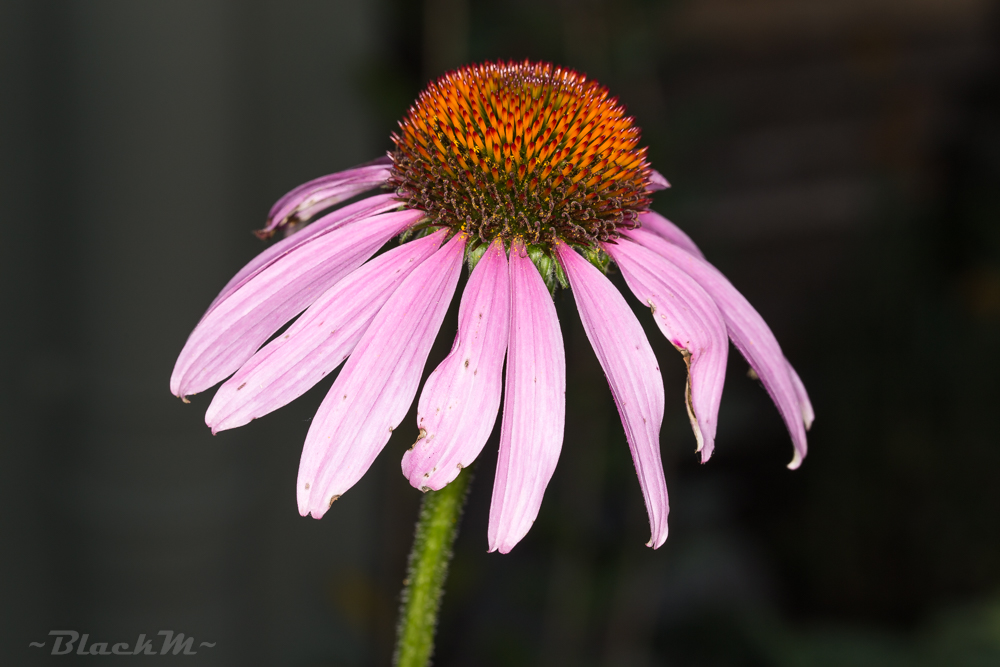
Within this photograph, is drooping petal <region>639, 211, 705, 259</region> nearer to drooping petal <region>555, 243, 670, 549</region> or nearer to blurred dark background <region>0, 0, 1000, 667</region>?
drooping petal <region>555, 243, 670, 549</region>

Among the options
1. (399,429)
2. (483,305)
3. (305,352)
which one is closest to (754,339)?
(483,305)

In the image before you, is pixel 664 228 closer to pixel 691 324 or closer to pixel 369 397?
pixel 691 324

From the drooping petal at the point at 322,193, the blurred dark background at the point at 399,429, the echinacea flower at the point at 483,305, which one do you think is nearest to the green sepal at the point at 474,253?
the echinacea flower at the point at 483,305

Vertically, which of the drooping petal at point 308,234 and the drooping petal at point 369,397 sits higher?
the drooping petal at point 308,234

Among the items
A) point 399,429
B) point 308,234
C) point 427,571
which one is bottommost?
point 399,429

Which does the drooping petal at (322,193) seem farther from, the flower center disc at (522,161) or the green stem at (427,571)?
the green stem at (427,571)

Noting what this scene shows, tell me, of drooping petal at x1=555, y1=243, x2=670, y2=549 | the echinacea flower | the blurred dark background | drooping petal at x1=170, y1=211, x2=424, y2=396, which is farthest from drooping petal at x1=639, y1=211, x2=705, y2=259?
the blurred dark background
